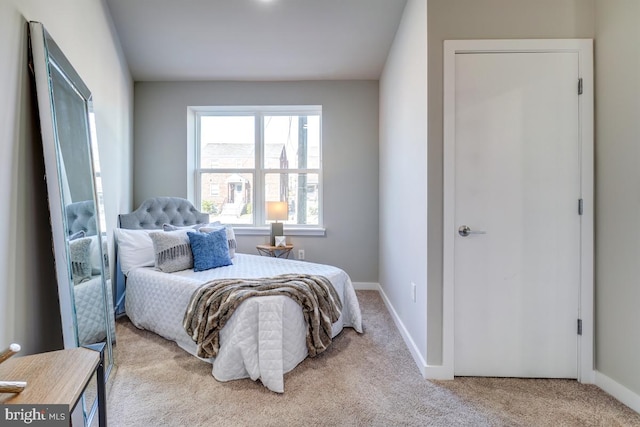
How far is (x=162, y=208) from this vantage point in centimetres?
328

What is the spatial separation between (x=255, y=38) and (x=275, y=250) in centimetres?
220

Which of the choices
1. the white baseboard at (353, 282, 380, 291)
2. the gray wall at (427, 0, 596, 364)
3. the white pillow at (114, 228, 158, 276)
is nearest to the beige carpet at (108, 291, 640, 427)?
the gray wall at (427, 0, 596, 364)

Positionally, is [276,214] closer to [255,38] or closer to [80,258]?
[255,38]

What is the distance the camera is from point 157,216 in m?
3.23

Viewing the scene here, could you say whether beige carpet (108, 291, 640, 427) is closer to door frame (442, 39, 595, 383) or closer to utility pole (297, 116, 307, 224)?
door frame (442, 39, 595, 383)

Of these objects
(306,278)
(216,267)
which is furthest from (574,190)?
(216,267)

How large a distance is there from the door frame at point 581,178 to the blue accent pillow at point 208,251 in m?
1.85

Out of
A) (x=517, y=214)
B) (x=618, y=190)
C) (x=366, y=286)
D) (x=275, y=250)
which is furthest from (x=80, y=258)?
(x=618, y=190)

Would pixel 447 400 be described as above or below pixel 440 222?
below

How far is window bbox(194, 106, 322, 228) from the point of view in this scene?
3867 millimetres

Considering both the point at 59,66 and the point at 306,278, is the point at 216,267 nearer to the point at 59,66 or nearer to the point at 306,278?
the point at 306,278

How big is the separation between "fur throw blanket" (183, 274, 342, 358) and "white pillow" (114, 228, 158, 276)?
0.96m

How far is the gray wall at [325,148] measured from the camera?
Answer: 141 inches

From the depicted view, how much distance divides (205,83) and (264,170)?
1234 mm
